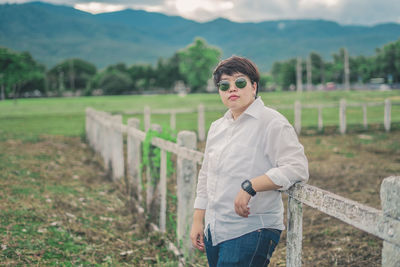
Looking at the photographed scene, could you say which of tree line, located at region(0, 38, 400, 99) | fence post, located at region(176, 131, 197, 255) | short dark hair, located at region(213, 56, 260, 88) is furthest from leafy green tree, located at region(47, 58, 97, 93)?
short dark hair, located at region(213, 56, 260, 88)


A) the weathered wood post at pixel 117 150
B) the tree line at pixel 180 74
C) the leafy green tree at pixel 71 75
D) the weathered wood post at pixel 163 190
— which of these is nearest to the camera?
the weathered wood post at pixel 163 190

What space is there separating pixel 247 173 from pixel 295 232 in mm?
443

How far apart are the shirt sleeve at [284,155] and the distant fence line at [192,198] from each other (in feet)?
0.55

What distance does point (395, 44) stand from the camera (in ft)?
271

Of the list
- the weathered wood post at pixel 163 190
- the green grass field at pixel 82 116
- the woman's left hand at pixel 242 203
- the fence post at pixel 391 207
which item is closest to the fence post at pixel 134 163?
the green grass field at pixel 82 116

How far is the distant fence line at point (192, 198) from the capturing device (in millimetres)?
1757

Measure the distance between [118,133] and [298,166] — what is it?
5938 millimetres

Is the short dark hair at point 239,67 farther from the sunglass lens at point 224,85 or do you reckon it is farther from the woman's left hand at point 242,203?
the woman's left hand at point 242,203

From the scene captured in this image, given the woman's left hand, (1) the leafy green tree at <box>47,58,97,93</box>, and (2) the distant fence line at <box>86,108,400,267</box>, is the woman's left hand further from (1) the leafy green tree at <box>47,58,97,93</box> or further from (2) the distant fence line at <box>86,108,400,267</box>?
(1) the leafy green tree at <box>47,58,97,93</box>

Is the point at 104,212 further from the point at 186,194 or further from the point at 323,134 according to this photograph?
the point at 323,134

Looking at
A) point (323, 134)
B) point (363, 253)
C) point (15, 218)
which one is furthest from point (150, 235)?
point (323, 134)

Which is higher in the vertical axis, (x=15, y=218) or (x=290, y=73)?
(x=290, y=73)

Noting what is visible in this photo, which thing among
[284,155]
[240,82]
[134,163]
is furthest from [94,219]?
[284,155]

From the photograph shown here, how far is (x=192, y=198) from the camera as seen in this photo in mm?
4496
